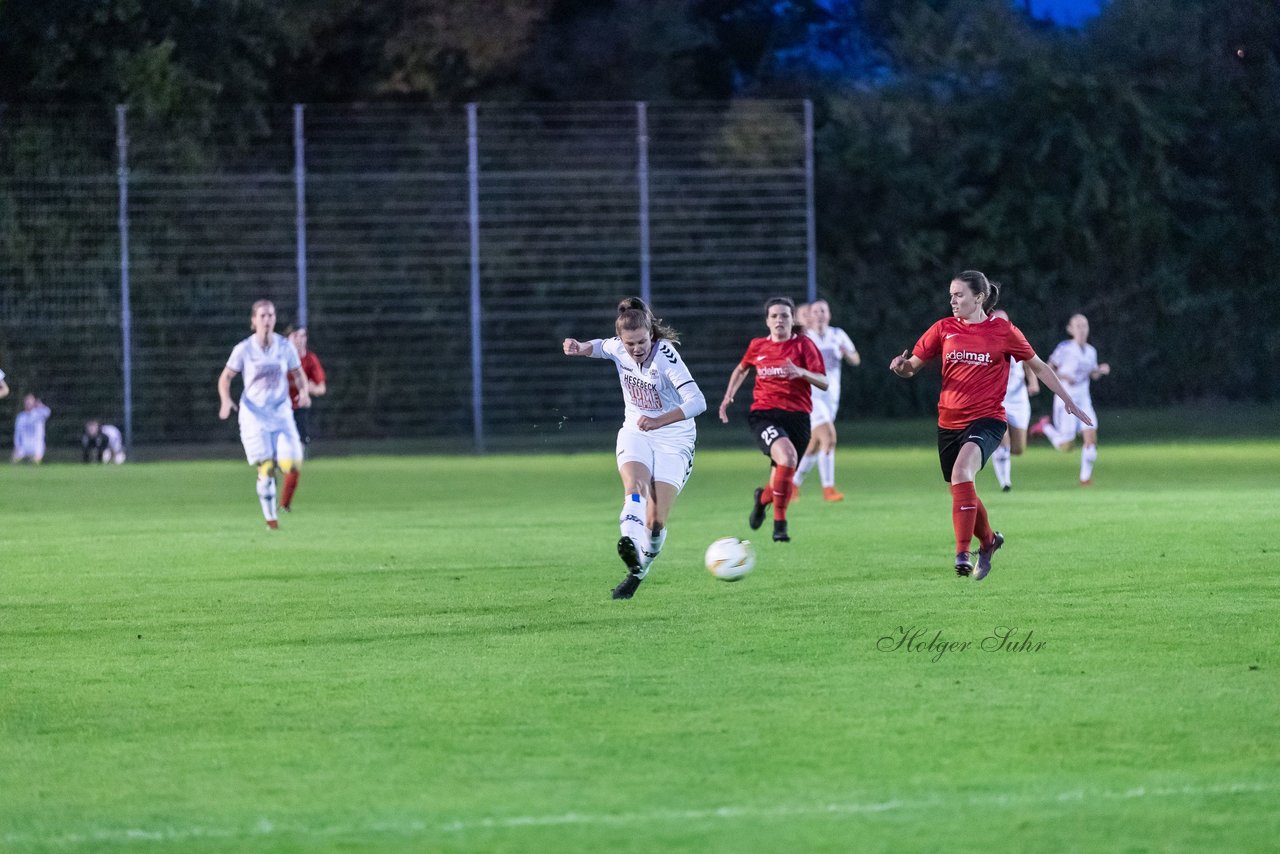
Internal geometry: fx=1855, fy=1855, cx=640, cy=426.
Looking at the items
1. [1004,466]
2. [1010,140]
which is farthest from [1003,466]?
[1010,140]

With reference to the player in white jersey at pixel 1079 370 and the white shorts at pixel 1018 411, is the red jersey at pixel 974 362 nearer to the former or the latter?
the white shorts at pixel 1018 411

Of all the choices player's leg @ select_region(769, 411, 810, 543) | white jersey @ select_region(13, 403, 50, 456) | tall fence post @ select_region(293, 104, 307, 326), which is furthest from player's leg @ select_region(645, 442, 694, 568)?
tall fence post @ select_region(293, 104, 307, 326)

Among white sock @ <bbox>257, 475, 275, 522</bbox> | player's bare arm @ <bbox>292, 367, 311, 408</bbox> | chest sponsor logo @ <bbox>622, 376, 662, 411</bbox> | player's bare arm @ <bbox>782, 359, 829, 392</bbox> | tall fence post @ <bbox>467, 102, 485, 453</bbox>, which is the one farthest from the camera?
tall fence post @ <bbox>467, 102, 485, 453</bbox>

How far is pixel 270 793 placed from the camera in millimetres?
6219

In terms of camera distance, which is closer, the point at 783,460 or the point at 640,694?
the point at 640,694

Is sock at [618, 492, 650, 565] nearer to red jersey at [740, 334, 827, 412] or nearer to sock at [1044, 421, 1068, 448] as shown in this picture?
red jersey at [740, 334, 827, 412]

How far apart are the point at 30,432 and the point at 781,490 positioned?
74.9 feet

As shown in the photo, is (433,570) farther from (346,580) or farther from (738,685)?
(738,685)

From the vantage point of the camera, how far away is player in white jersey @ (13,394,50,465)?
34625 millimetres

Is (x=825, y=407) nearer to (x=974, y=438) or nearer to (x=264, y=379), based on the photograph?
(x=264, y=379)

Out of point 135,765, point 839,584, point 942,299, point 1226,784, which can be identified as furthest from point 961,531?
point 942,299

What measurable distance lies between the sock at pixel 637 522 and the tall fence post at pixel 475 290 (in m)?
25.7

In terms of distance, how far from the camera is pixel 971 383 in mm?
12586

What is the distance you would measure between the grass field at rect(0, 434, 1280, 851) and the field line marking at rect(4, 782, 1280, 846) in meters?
0.02
